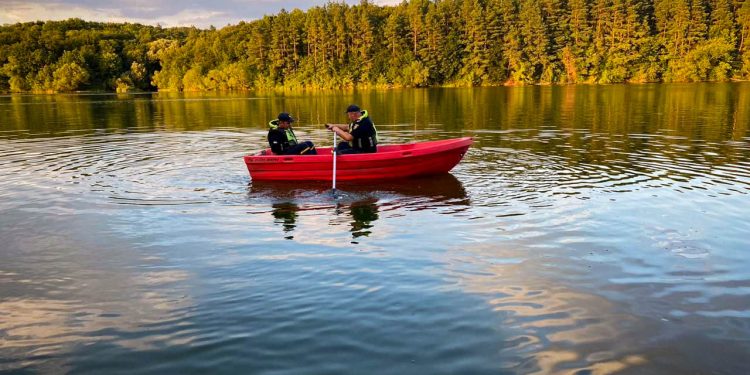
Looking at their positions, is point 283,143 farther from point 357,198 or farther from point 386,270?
point 386,270

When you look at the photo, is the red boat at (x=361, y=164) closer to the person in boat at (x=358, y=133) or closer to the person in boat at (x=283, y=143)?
the person in boat at (x=358, y=133)

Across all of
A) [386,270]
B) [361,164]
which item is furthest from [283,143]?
[386,270]

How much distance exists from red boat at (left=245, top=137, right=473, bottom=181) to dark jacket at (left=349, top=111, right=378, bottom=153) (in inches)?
20.3

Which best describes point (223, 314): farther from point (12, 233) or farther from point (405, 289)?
point (12, 233)

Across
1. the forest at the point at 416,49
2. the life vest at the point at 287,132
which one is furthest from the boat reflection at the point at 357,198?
the forest at the point at 416,49

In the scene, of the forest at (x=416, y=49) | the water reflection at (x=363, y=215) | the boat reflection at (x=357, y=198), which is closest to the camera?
the water reflection at (x=363, y=215)

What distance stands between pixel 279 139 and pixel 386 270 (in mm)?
8115

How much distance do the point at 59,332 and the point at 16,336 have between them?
441 millimetres

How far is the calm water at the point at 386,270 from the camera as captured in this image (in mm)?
5438

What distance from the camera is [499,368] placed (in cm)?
509

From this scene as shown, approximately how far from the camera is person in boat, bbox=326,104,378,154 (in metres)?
14.5

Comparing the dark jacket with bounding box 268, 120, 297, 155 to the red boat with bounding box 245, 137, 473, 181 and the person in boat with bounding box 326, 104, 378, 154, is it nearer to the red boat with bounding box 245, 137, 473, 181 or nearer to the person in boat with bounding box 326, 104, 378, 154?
the red boat with bounding box 245, 137, 473, 181

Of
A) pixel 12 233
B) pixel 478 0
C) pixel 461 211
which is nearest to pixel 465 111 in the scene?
pixel 461 211

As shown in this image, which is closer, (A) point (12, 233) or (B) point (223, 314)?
(B) point (223, 314)
